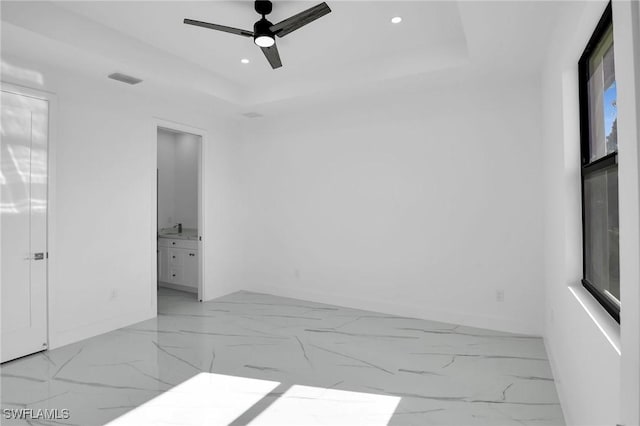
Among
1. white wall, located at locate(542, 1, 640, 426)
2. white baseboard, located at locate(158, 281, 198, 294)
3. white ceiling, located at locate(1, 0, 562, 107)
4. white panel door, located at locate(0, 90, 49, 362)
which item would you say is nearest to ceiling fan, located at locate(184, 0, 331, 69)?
white ceiling, located at locate(1, 0, 562, 107)

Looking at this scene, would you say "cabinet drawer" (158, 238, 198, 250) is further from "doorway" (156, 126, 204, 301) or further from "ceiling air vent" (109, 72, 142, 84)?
"ceiling air vent" (109, 72, 142, 84)

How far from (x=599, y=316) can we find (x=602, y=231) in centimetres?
47

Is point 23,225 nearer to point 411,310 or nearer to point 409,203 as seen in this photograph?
point 409,203

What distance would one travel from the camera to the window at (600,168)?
1619 mm

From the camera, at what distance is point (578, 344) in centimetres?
190

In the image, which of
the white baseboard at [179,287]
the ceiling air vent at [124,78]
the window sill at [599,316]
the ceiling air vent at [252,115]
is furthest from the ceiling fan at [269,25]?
the white baseboard at [179,287]

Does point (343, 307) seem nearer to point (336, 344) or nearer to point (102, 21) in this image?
point (336, 344)

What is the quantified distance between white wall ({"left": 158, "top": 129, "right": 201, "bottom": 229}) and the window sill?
5.55 m

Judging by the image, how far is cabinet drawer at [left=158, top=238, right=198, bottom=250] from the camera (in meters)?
5.24

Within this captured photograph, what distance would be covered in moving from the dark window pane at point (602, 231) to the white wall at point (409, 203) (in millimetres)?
1603

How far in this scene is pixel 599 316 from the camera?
1.61 m

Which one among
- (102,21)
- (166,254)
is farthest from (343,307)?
(102,21)

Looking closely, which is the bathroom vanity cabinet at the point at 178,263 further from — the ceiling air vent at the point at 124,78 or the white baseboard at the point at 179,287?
the ceiling air vent at the point at 124,78

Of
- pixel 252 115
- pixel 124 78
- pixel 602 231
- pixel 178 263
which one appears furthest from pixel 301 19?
pixel 178 263
